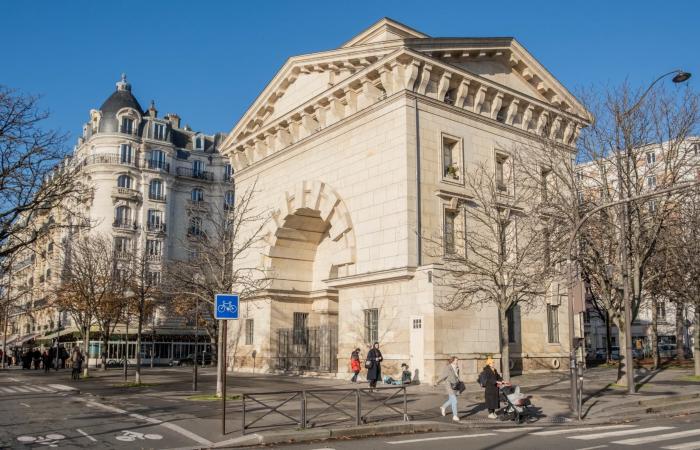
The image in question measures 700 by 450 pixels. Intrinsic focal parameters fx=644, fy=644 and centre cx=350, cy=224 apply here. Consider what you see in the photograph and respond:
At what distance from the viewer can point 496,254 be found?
24234 mm

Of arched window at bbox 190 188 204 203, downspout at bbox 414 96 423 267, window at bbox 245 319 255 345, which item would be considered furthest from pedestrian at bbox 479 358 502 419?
arched window at bbox 190 188 204 203

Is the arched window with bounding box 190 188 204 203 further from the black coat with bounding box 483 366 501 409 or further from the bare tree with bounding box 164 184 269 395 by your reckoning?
the black coat with bounding box 483 366 501 409

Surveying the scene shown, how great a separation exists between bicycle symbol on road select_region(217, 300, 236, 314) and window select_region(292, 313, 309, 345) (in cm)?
2092

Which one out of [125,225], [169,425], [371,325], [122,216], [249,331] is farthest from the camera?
[122,216]

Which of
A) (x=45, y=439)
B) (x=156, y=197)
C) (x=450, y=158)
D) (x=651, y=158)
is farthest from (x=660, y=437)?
(x=156, y=197)

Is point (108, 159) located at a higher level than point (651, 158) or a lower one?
higher

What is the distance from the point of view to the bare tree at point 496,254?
70.8 ft

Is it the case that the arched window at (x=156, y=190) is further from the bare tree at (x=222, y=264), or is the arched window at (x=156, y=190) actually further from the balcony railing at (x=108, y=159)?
the bare tree at (x=222, y=264)

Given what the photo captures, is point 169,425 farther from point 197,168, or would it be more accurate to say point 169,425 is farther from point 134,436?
point 197,168

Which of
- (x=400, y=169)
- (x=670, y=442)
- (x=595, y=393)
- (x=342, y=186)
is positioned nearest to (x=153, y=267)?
(x=342, y=186)

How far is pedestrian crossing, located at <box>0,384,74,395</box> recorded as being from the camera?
24.6 m

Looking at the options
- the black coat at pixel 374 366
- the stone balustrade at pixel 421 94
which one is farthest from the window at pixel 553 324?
the black coat at pixel 374 366

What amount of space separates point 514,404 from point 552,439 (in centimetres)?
295

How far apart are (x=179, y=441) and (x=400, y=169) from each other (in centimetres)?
1613
